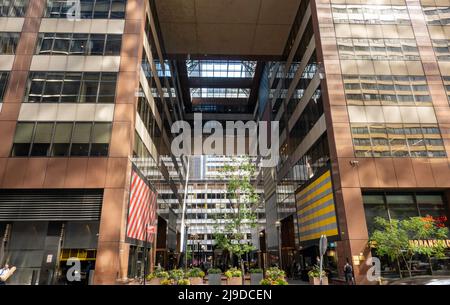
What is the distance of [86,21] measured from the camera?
2583 cm

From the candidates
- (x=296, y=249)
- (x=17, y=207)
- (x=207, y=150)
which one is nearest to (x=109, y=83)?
(x=17, y=207)

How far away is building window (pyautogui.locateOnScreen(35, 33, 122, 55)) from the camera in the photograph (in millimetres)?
25125

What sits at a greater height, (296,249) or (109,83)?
(109,83)

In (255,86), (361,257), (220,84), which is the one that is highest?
(255,86)

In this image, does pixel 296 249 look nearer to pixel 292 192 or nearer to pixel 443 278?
pixel 292 192

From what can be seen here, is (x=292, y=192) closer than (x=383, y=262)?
No

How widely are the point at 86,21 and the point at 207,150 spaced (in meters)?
51.9

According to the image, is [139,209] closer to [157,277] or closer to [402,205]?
[157,277]

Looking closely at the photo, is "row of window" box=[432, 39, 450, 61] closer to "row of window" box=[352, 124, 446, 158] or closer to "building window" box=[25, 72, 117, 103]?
"row of window" box=[352, 124, 446, 158]

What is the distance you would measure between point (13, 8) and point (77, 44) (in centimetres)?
676

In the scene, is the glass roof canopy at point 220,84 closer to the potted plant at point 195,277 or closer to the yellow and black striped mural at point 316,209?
the yellow and black striped mural at point 316,209

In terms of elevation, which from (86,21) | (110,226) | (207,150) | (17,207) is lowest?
(110,226)

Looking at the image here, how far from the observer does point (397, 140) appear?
2380cm

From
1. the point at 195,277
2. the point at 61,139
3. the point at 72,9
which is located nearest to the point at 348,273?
the point at 195,277
